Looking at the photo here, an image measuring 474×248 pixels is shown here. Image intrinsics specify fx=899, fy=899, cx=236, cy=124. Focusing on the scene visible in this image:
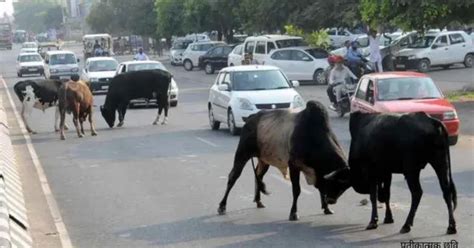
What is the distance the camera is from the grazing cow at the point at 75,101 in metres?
22.3

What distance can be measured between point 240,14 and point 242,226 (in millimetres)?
43203

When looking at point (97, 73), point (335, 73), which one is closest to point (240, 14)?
point (97, 73)

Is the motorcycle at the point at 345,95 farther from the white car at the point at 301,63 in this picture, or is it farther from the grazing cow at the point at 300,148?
the white car at the point at 301,63

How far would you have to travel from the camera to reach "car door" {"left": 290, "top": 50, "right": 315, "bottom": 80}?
37625 mm

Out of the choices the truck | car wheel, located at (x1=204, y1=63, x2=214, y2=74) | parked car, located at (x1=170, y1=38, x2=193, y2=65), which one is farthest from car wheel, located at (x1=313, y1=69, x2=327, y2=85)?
the truck

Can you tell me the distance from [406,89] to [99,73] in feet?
71.3

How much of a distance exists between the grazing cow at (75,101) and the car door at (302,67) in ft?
53.1

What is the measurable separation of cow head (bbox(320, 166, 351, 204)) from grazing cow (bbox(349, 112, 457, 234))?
81 millimetres

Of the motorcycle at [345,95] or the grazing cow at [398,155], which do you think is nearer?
the grazing cow at [398,155]

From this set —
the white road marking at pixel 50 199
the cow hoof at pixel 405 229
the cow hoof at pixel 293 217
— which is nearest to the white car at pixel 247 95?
the white road marking at pixel 50 199

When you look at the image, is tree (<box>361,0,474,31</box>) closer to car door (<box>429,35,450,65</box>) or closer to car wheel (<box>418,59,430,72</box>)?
car wheel (<box>418,59,430,72</box>)

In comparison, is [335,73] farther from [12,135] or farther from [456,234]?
[456,234]

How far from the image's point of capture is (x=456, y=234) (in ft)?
31.3

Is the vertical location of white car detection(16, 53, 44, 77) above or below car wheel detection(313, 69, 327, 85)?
below
